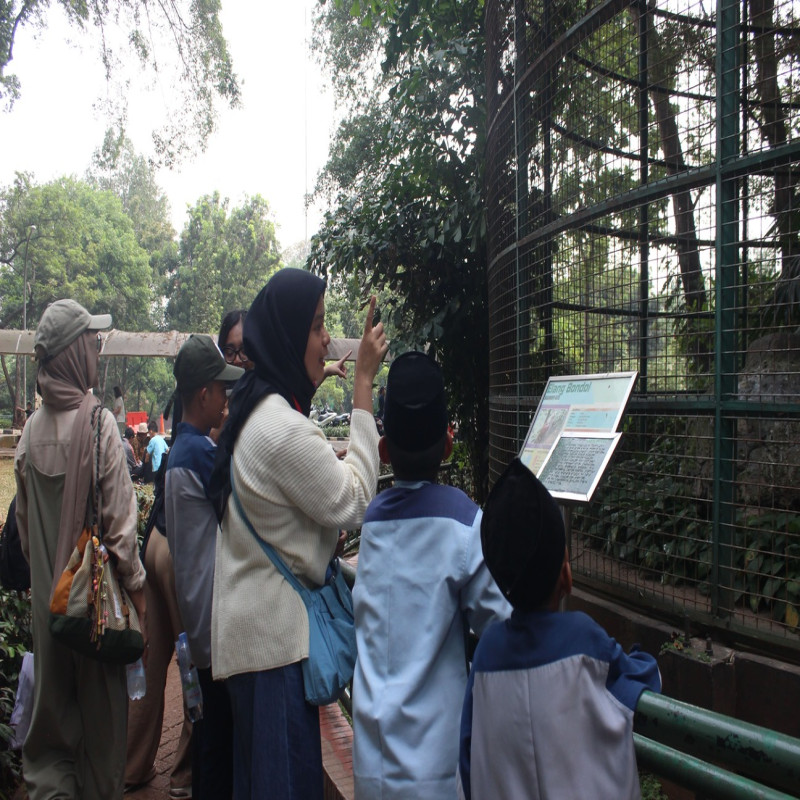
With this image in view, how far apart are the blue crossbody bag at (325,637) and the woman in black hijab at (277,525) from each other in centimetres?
2

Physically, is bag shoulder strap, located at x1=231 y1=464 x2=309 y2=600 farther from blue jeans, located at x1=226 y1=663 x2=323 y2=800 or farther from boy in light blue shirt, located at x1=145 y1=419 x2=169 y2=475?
boy in light blue shirt, located at x1=145 y1=419 x2=169 y2=475

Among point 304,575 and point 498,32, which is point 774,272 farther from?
point 304,575

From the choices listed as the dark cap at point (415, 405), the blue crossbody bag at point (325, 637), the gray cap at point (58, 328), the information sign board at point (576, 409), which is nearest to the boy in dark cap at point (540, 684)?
the dark cap at point (415, 405)

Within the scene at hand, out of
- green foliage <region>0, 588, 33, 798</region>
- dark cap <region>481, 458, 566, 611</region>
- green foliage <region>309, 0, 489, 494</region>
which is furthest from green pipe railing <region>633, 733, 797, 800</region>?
green foliage <region>309, 0, 489, 494</region>

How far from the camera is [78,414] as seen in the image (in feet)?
9.41

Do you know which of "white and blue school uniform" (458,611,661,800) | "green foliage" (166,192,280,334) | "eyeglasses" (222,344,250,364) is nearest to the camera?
"white and blue school uniform" (458,611,661,800)

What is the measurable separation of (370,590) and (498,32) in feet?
14.7

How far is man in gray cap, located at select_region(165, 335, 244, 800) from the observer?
243 centimetres

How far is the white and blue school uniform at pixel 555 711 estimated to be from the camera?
130 cm

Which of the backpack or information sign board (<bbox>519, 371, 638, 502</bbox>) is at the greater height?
information sign board (<bbox>519, 371, 638, 502</bbox>)

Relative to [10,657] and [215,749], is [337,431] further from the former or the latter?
[215,749]

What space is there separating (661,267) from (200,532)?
378 centimetres

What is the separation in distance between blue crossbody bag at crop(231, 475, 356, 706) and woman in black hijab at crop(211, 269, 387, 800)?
0.8 inches

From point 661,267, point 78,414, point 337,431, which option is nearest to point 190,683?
point 78,414
